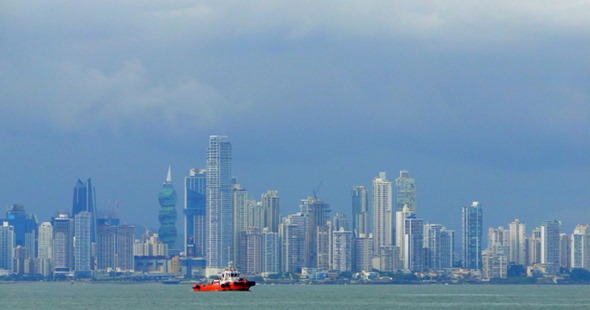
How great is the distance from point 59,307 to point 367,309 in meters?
30.0

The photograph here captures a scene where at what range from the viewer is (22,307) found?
138750 mm

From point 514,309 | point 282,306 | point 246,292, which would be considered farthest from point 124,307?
point 246,292

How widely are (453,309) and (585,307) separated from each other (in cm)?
1362

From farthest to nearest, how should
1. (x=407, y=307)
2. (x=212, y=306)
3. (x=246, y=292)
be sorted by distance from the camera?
(x=246, y=292) → (x=407, y=307) → (x=212, y=306)

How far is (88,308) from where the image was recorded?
135250 millimetres

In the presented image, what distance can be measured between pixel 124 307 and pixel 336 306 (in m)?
21.1

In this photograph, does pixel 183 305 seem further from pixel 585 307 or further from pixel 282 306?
pixel 585 307

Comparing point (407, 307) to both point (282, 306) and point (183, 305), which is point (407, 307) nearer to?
point (282, 306)

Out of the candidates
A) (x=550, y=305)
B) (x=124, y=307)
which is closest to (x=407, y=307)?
(x=550, y=305)

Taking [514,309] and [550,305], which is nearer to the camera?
[514,309]

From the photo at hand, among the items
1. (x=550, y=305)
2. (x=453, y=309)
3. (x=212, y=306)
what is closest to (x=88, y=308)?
(x=212, y=306)

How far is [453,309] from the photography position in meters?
136

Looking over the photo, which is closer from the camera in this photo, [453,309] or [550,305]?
[453,309]

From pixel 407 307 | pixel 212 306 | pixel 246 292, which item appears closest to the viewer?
pixel 212 306
